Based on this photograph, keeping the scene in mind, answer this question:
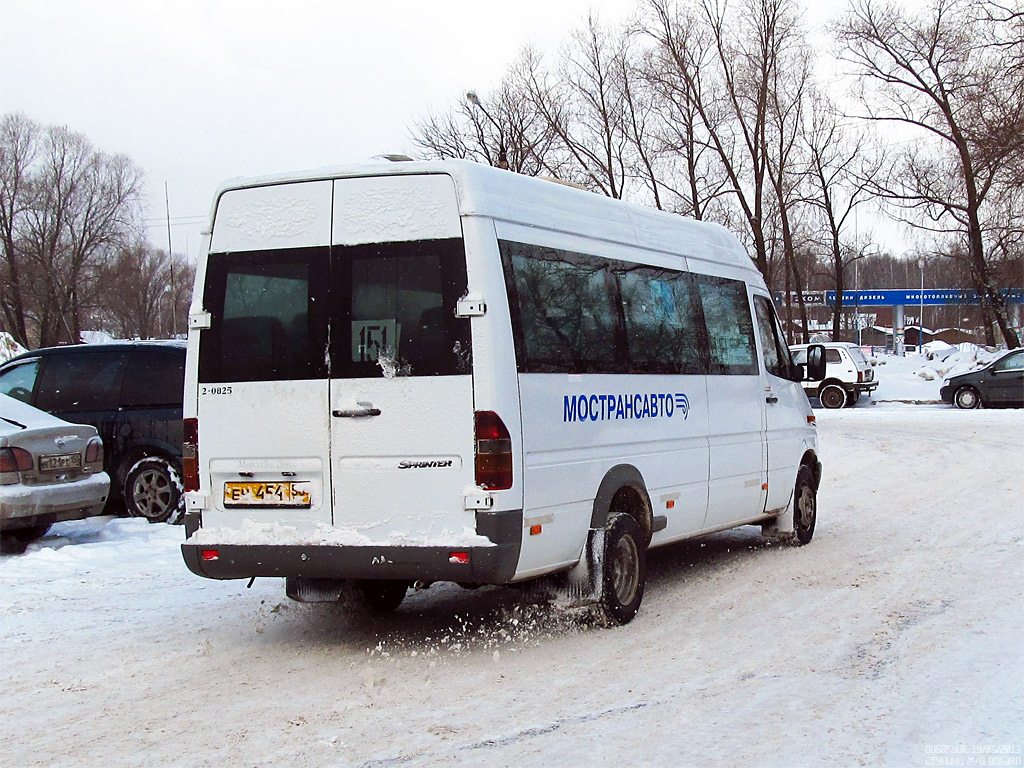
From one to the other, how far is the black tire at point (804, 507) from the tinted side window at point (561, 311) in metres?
3.67

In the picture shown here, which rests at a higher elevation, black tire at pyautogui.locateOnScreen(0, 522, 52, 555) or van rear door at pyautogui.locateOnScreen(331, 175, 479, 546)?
van rear door at pyautogui.locateOnScreen(331, 175, 479, 546)

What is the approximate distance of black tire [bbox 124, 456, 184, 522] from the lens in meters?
11.7

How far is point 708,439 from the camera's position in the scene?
27.9 ft

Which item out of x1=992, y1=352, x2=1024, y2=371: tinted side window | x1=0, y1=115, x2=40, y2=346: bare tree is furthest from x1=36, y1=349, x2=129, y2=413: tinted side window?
x1=0, y1=115, x2=40, y2=346: bare tree

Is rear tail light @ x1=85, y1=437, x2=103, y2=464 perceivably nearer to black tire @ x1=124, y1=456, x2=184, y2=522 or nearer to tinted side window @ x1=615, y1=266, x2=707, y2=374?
black tire @ x1=124, y1=456, x2=184, y2=522

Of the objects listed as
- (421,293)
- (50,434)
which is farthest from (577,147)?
(421,293)

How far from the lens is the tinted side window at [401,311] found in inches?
241

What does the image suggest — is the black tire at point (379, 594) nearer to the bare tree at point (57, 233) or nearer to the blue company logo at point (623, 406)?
the blue company logo at point (623, 406)

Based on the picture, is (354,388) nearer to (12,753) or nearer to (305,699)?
(305,699)

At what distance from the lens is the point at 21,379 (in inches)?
483

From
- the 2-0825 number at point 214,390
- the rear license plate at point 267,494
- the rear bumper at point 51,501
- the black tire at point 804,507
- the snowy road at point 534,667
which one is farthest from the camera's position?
the black tire at point 804,507

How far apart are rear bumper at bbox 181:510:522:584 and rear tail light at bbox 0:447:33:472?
12.3 feet

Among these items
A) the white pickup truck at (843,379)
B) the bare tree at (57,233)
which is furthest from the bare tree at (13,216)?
the white pickup truck at (843,379)

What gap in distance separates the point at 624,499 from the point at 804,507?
3547mm
